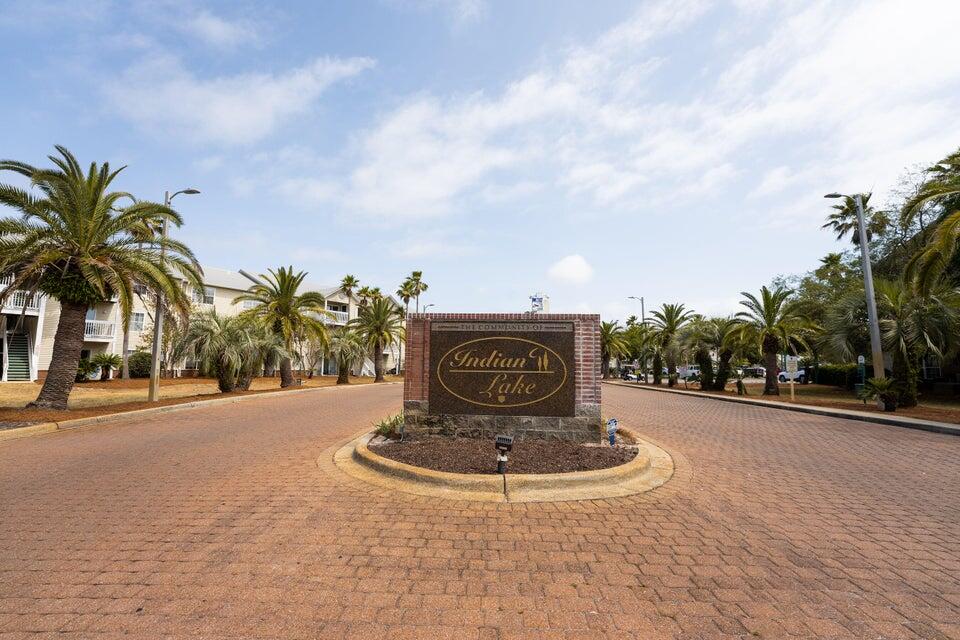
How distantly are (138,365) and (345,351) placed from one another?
47.4ft

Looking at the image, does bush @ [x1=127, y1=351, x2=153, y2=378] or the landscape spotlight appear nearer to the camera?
the landscape spotlight

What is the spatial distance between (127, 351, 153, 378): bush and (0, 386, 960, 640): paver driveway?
2982 cm

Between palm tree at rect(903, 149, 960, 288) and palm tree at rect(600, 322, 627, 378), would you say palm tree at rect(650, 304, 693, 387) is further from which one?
palm tree at rect(903, 149, 960, 288)

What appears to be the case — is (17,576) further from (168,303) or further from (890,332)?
(890,332)

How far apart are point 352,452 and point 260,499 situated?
92.4 inches

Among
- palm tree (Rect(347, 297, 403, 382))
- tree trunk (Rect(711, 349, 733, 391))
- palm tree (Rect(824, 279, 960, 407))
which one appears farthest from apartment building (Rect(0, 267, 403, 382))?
tree trunk (Rect(711, 349, 733, 391))

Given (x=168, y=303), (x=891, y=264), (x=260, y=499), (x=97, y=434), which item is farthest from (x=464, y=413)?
(x=891, y=264)

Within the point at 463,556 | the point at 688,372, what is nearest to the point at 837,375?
the point at 688,372

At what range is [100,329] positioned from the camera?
32.2 meters

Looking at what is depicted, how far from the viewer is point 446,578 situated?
351 centimetres

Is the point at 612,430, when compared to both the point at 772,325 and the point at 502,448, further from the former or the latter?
the point at 772,325

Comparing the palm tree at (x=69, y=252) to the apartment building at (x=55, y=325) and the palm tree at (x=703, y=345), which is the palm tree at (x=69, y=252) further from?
the palm tree at (x=703, y=345)

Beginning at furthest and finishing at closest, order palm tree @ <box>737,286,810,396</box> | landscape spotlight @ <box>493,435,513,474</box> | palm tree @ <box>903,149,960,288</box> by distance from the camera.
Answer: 1. palm tree @ <box>737,286,810,396</box>
2. palm tree @ <box>903,149,960,288</box>
3. landscape spotlight @ <box>493,435,513,474</box>

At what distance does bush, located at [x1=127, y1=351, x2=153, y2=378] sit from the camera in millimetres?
31859
